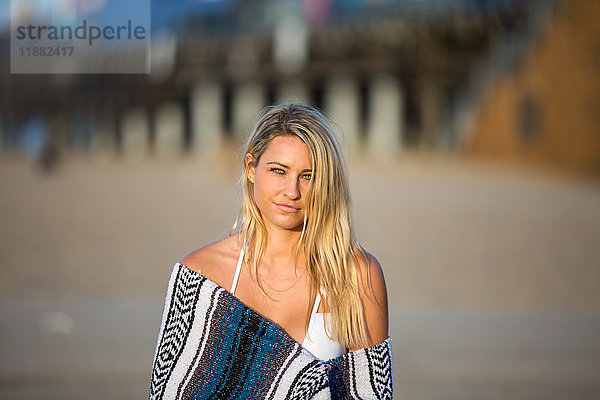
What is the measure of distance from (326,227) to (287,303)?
0.88 feet

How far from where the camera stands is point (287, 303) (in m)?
2.68

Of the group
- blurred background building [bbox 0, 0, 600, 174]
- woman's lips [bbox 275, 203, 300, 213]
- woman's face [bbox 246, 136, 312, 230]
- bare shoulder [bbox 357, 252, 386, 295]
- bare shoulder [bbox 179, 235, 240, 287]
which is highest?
blurred background building [bbox 0, 0, 600, 174]

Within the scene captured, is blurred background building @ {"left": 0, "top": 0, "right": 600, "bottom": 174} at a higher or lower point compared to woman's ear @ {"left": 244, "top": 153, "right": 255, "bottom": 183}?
higher

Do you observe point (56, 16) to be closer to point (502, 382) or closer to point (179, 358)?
point (502, 382)

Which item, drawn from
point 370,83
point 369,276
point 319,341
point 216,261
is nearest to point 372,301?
point 369,276

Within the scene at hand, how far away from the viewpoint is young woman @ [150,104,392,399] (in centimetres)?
261

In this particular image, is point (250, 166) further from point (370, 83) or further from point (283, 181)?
point (370, 83)

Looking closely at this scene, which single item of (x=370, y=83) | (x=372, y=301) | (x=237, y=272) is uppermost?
(x=370, y=83)

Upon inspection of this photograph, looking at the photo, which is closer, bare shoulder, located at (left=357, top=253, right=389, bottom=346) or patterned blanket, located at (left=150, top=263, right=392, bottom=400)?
patterned blanket, located at (left=150, top=263, right=392, bottom=400)

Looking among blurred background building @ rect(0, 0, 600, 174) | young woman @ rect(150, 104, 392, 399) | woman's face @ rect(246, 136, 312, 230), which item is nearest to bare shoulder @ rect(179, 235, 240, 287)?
young woman @ rect(150, 104, 392, 399)

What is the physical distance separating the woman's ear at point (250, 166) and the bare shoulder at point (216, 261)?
0.22 meters

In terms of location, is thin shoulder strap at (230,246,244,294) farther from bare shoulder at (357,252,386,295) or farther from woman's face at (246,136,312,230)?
bare shoulder at (357,252,386,295)

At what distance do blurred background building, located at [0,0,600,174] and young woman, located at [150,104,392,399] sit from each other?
59.9 feet

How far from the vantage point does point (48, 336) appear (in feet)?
26.6
